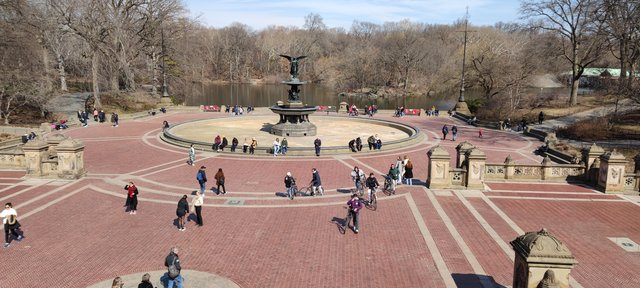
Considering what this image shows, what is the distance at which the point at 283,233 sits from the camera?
14664 millimetres

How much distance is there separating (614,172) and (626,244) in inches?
264

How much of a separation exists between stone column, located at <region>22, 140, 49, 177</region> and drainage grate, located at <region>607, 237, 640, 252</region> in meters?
22.7

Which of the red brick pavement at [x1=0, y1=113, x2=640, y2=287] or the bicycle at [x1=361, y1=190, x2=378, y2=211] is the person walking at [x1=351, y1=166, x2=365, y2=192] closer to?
the red brick pavement at [x1=0, y1=113, x2=640, y2=287]

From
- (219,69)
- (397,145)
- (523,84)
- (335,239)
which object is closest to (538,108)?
(523,84)

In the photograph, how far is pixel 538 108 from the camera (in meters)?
51.1

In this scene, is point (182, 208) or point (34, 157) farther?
point (34, 157)

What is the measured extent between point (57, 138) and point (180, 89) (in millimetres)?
38857

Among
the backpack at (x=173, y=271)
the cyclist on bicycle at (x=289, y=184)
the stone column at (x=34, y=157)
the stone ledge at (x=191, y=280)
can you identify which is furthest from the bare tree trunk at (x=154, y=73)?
the backpack at (x=173, y=271)

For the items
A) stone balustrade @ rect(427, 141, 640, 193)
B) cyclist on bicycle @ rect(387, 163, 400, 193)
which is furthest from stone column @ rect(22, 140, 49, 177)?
stone balustrade @ rect(427, 141, 640, 193)

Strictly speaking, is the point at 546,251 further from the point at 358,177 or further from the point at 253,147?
the point at 253,147

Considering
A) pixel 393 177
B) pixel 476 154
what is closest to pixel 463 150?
pixel 476 154

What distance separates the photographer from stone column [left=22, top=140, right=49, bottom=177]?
20.7 meters

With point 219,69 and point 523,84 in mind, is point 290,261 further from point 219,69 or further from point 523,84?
point 219,69

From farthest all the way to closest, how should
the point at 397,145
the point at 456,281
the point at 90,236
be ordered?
the point at 397,145
the point at 90,236
the point at 456,281
